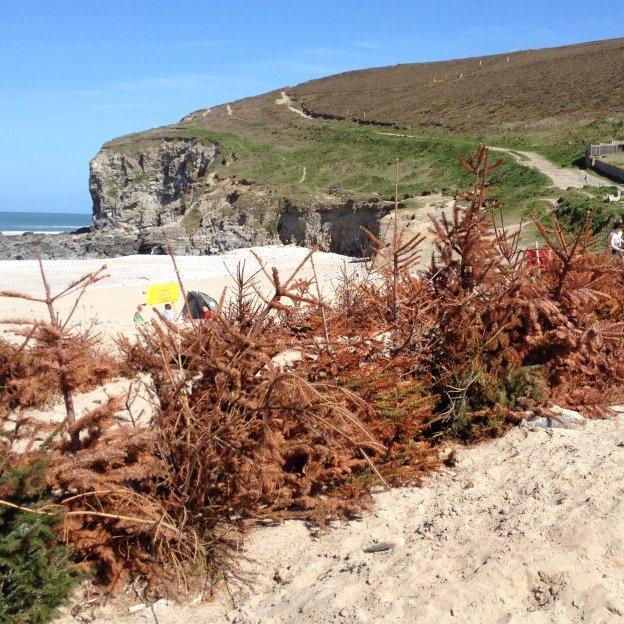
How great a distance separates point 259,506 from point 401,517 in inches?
43.3

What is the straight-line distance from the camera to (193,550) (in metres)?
5.25

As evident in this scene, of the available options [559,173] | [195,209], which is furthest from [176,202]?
[559,173]

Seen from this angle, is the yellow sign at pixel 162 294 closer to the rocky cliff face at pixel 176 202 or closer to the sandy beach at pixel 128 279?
the sandy beach at pixel 128 279

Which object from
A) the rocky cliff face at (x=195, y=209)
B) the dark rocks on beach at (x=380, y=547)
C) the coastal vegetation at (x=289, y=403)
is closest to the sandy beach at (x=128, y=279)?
the rocky cliff face at (x=195, y=209)

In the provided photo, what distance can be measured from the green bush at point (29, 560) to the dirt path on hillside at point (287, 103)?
86.7 metres

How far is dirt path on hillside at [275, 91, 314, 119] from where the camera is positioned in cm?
9081

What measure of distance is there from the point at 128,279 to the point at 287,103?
73.6 metres

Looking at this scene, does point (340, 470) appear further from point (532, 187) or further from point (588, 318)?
point (532, 187)

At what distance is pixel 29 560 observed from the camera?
4.59 m

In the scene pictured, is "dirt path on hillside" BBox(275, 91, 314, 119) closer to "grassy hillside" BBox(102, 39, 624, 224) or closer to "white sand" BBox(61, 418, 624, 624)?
"grassy hillside" BBox(102, 39, 624, 224)

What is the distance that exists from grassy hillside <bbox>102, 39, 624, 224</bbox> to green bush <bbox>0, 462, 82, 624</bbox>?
3144 centimetres

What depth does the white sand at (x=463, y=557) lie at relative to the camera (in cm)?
441

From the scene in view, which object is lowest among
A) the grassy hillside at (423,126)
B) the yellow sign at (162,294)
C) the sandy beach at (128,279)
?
the sandy beach at (128,279)

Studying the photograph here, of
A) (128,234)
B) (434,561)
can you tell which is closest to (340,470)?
(434,561)
